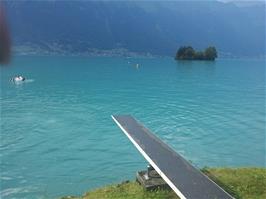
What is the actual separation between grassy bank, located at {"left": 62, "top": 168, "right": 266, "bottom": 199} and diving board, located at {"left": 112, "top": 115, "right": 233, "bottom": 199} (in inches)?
30.1

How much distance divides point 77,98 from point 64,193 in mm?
33640

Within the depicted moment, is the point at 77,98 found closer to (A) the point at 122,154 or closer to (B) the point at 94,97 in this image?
(B) the point at 94,97

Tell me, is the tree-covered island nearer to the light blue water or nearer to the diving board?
the light blue water

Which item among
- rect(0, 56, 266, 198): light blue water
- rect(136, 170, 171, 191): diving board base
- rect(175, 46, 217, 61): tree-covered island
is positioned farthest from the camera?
rect(175, 46, 217, 61): tree-covered island

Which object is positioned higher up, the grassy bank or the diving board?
the diving board

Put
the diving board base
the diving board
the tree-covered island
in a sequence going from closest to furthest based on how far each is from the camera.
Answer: the diving board < the diving board base < the tree-covered island

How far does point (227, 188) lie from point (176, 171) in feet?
6.18

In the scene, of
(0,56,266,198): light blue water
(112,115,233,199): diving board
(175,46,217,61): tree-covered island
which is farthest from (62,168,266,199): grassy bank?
(175,46,217,61): tree-covered island

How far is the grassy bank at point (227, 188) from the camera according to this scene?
1224 cm

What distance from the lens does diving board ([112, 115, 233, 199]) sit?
34.6ft

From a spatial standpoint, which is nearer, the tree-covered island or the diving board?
the diving board

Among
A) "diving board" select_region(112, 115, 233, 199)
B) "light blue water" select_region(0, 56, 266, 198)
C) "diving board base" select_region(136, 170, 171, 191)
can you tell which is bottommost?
"light blue water" select_region(0, 56, 266, 198)

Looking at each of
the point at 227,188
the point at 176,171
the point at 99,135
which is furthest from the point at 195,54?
the point at 176,171

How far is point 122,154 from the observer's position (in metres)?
24.6
